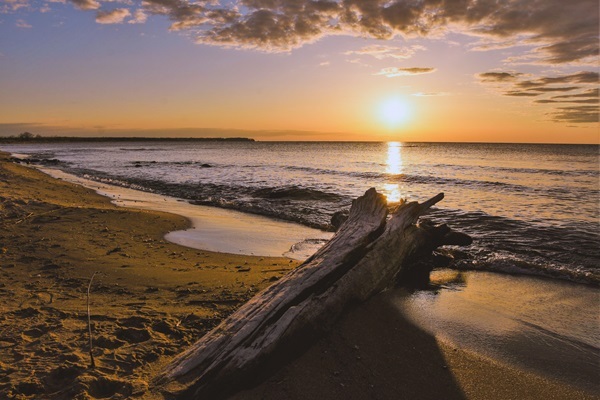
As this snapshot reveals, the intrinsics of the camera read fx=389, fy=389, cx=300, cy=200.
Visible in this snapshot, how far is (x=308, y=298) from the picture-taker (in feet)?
12.5

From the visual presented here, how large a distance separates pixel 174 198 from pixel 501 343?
49.3ft

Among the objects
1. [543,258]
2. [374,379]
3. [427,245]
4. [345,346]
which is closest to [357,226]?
[427,245]

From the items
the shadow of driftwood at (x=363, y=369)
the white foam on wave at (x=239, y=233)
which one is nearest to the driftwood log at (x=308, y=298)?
the shadow of driftwood at (x=363, y=369)

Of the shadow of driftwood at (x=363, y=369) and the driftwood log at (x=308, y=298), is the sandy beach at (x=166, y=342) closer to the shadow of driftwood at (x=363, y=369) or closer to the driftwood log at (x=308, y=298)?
the shadow of driftwood at (x=363, y=369)

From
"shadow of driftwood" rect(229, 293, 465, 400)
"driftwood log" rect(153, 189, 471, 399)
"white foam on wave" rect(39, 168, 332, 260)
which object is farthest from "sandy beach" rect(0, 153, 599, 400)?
"white foam on wave" rect(39, 168, 332, 260)

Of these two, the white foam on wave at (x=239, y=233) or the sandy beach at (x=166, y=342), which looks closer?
the sandy beach at (x=166, y=342)

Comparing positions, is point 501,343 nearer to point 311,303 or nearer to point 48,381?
point 311,303

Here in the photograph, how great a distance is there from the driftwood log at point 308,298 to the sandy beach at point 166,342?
18 cm

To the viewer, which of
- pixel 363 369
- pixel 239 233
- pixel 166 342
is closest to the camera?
pixel 363 369

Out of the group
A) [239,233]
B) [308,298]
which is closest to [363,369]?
[308,298]

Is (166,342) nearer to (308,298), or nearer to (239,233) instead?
(308,298)

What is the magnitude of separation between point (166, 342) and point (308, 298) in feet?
4.67

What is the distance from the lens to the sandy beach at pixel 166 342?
309 cm

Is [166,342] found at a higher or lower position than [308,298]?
lower
